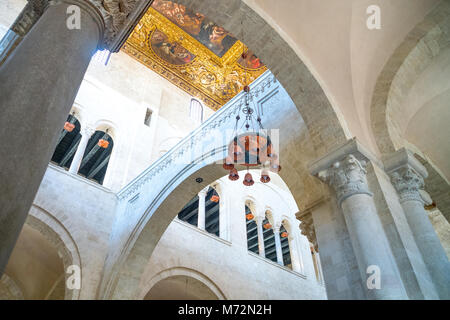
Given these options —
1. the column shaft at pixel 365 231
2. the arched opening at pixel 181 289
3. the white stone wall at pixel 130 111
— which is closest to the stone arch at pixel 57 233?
the white stone wall at pixel 130 111

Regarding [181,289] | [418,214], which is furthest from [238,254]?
[418,214]

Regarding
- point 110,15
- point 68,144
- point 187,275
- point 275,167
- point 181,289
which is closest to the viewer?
point 110,15

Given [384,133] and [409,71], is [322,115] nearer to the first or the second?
[384,133]

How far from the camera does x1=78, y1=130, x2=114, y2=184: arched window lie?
13.0 m

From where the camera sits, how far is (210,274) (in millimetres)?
9789

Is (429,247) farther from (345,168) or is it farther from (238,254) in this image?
(238,254)

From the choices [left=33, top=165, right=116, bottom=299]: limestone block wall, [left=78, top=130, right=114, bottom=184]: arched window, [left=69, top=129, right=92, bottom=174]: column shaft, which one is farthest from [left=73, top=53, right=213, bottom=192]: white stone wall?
[left=78, top=130, right=114, bottom=184]: arched window

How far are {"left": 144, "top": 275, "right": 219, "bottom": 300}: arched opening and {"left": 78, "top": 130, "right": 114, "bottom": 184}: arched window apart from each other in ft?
16.9

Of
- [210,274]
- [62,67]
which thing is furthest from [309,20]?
[210,274]

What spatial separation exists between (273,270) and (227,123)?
6.49 metres

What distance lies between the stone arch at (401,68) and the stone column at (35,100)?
374 centimetres

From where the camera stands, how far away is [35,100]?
181 cm

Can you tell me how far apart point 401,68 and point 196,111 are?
1073cm

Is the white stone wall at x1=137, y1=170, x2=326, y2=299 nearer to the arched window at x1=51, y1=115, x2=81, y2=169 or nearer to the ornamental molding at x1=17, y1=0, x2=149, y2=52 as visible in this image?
the arched window at x1=51, y1=115, x2=81, y2=169
